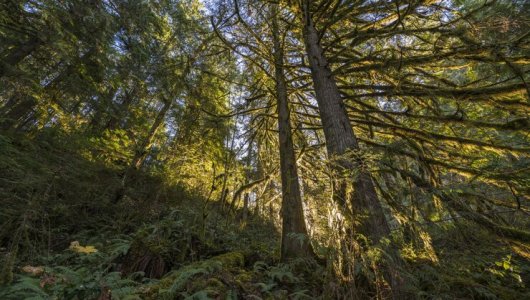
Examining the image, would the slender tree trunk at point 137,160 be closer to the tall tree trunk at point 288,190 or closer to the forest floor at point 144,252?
the forest floor at point 144,252

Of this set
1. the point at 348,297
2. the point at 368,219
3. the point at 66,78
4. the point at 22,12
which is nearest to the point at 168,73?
the point at 66,78

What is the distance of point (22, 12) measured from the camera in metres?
5.44

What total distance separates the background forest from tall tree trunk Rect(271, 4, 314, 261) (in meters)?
0.03

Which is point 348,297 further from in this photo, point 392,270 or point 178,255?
point 178,255

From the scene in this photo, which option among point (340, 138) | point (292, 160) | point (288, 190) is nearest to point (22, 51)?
point (292, 160)

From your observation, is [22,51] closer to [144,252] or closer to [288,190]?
[144,252]

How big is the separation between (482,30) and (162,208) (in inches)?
357

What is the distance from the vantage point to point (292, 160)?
17.7 feet

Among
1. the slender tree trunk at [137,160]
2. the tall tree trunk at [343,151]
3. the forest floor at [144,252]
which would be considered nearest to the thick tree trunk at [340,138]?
the tall tree trunk at [343,151]

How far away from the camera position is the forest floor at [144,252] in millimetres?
2773

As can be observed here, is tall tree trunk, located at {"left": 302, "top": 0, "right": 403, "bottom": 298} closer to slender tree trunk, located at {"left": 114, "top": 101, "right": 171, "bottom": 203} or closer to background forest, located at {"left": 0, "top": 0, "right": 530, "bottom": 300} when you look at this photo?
background forest, located at {"left": 0, "top": 0, "right": 530, "bottom": 300}

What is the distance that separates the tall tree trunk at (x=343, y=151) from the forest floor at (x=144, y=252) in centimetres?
47

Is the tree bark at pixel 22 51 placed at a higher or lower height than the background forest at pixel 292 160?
higher

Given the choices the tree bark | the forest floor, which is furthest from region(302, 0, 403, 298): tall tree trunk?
the tree bark
